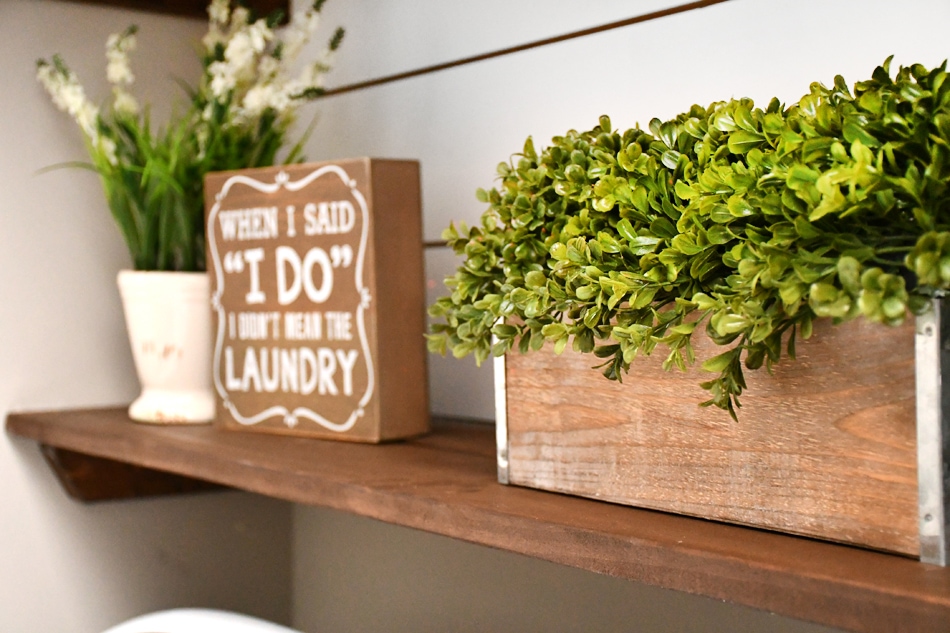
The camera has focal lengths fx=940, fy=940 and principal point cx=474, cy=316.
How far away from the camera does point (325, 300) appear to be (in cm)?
89

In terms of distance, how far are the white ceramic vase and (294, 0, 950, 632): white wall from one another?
0.86ft

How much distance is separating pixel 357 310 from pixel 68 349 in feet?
1.63

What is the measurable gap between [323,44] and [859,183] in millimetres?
931

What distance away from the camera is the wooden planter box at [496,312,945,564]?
46cm

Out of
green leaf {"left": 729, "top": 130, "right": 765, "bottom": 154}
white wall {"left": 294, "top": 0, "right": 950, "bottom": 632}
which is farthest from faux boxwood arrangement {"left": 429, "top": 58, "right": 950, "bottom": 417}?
white wall {"left": 294, "top": 0, "right": 950, "bottom": 632}

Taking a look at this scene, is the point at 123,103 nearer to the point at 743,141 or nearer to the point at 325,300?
the point at 325,300

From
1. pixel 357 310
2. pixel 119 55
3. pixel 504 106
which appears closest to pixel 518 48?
pixel 504 106

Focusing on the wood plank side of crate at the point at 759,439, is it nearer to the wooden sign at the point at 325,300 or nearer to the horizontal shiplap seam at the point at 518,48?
the wooden sign at the point at 325,300

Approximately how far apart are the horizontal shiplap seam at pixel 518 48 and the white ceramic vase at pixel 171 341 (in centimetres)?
32

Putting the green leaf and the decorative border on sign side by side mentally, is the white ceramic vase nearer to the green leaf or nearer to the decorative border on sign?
the decorative border on sign

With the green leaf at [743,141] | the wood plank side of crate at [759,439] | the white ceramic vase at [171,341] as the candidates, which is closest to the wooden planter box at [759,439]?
the wood plank side of crate at [759,439]

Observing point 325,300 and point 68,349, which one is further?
point 68,349

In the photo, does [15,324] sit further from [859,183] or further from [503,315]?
[859,183]

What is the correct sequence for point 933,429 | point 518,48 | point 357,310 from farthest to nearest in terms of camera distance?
point 518,48, point 357,310, point 933,429
